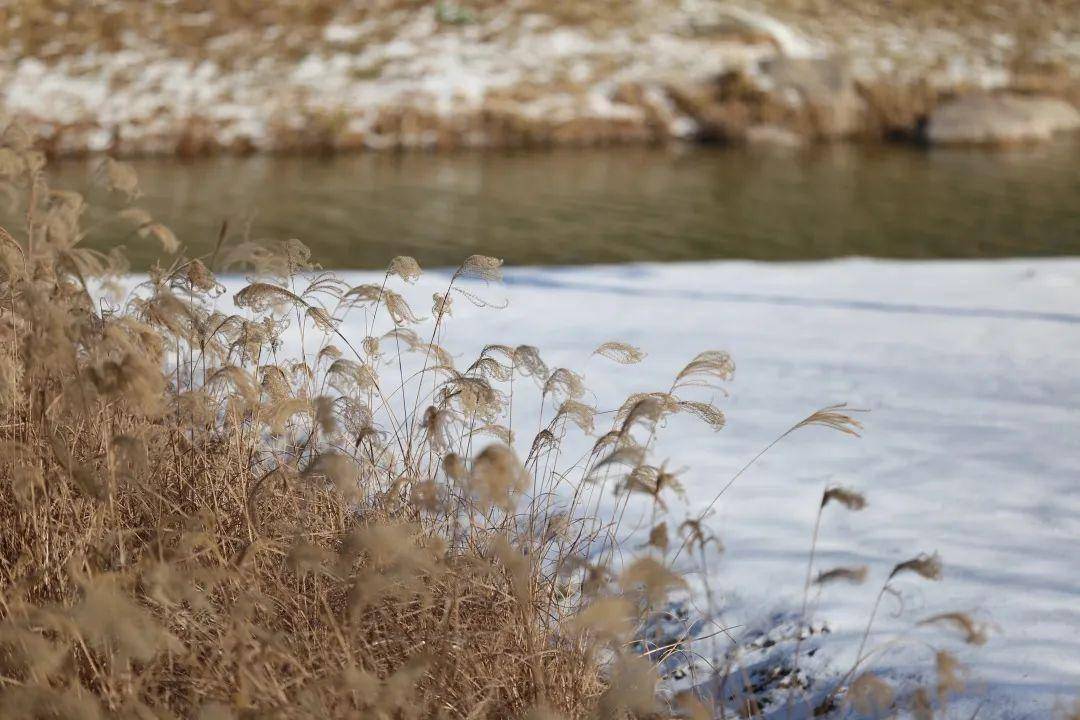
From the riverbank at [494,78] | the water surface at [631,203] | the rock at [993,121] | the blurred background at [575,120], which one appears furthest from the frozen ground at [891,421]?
the rock at [993,121]

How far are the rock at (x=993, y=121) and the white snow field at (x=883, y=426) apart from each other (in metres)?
8.05

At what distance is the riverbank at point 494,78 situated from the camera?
1327 cm

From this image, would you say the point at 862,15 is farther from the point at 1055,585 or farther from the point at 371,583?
the point at 371,583

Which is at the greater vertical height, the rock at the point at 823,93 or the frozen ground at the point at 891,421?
the frozen ground at the point at 891,421

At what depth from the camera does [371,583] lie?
1.75m

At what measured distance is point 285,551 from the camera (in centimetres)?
254

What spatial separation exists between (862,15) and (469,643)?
665 inches

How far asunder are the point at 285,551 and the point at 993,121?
13.4 meters

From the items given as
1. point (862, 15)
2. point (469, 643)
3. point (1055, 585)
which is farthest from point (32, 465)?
point (862, 15)

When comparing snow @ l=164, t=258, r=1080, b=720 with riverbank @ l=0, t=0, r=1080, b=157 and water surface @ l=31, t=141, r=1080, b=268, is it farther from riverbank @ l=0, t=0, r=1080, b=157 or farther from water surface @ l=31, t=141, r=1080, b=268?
riverbank @ l=0, t=0, r=1080, b=157

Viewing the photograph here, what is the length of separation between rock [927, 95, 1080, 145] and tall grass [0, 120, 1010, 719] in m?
12.1

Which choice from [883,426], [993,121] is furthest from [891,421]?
[993,121]

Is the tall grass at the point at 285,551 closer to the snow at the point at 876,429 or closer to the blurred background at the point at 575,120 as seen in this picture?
the snow at the point at 876,429

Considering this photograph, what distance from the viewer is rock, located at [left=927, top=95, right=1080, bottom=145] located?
13.8 m
